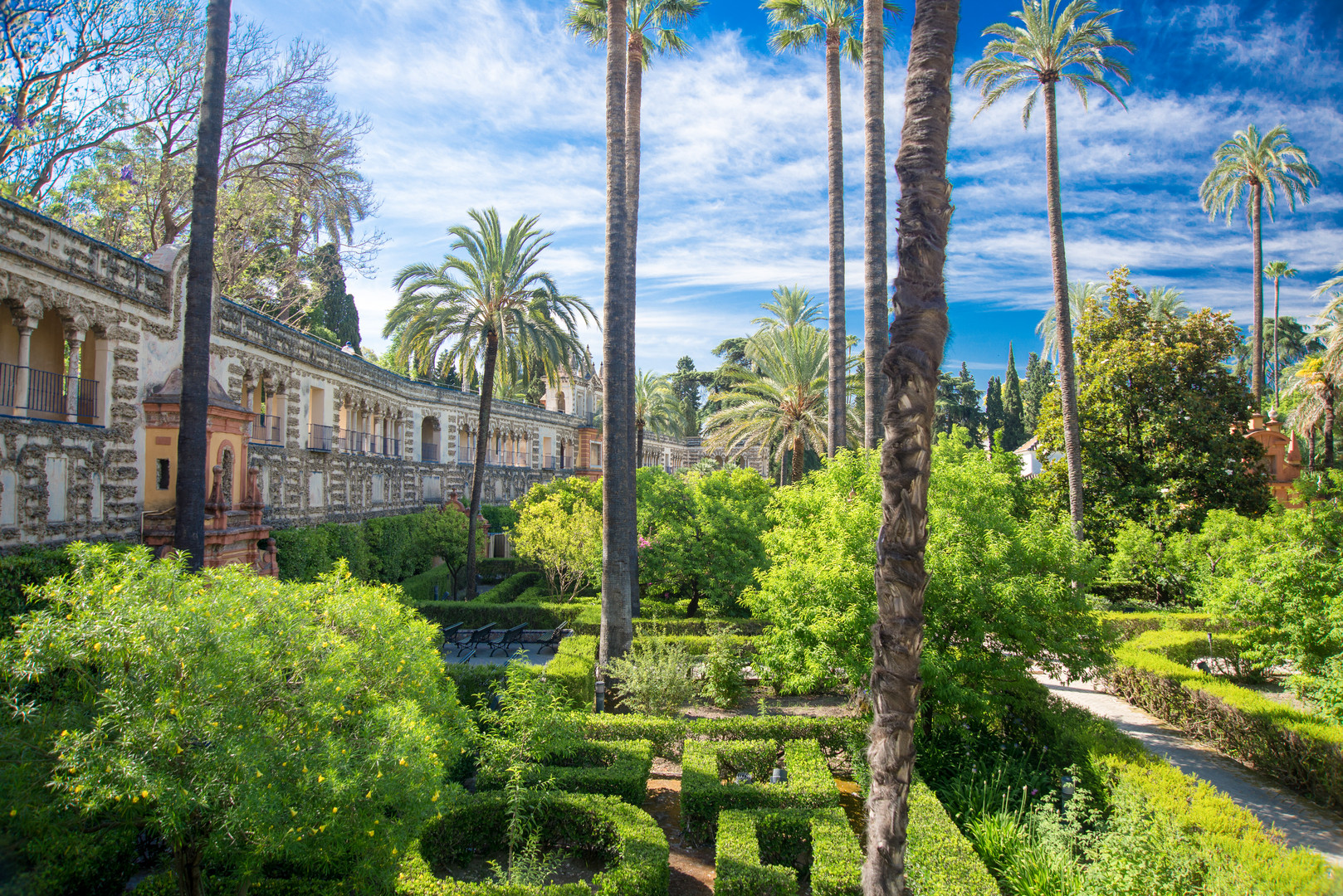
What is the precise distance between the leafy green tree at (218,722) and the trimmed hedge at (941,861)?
468cm

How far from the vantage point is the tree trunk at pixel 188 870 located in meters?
5.54

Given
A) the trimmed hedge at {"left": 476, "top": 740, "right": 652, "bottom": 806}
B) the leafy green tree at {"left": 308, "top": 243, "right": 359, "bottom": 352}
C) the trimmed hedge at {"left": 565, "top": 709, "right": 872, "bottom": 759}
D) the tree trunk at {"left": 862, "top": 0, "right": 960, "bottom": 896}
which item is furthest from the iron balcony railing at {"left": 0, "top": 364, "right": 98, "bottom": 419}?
the leafy green tree at {"left": 308, "top": 243, "right": 359, "bottom": 352}

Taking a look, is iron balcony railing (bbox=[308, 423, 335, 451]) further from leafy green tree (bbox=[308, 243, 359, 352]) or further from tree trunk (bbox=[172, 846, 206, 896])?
leafy green tree (bbox=[308, 243, 359, 352])

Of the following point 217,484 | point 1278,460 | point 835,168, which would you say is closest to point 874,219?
point 835,168

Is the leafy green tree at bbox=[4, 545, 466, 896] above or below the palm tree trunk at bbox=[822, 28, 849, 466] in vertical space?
below

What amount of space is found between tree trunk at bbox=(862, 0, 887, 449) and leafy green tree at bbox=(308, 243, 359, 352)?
106 feet

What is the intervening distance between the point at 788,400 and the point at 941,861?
808 inches

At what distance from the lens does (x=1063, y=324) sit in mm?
21031

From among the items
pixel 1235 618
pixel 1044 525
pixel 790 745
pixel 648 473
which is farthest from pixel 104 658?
pixel 648 473

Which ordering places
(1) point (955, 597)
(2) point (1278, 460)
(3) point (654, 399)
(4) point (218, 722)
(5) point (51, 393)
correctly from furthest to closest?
(3) point (654, 399)
(2) point (1278, 460)
(5) point (51, 393)
(1) point (955, 597)
(4) point (218, 722)

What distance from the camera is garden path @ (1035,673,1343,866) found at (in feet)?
28.0

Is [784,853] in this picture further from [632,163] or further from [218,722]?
[632,163]

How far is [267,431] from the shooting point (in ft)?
62.2

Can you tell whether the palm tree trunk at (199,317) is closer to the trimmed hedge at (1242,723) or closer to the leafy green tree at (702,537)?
the leafy green tree at (702,537)
